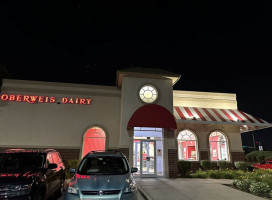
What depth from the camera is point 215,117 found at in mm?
14750

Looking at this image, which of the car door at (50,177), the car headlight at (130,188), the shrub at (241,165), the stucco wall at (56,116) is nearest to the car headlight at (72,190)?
the car headlight at (130,188)

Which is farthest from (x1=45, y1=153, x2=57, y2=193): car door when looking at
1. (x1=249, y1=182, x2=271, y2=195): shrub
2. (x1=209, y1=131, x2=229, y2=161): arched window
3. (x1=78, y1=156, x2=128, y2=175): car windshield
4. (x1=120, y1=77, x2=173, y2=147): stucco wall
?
(x1=209, y1=131, x2=229, y2=161): arched window

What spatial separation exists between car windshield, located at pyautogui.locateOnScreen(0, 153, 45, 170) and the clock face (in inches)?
338

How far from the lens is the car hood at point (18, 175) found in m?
4.73

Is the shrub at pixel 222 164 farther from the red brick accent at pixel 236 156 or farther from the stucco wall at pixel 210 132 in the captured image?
the stucco wall at pixel 210 132

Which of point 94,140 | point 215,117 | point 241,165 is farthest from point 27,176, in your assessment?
point 241,165

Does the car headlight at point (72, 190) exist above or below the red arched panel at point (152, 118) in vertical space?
below

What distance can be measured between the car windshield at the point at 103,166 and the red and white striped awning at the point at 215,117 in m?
8.55

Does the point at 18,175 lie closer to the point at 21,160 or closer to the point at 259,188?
the point at 21,160

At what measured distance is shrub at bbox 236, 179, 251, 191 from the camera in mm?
8789

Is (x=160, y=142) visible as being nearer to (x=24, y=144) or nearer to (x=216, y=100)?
(x=216, y=100)

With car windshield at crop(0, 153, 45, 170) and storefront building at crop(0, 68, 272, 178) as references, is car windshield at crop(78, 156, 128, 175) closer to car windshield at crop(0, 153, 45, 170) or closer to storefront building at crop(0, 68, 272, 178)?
car windshield at crop(0, 153, 45, 170)

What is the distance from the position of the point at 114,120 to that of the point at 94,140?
2.19 meters

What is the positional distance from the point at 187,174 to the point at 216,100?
7.90m
